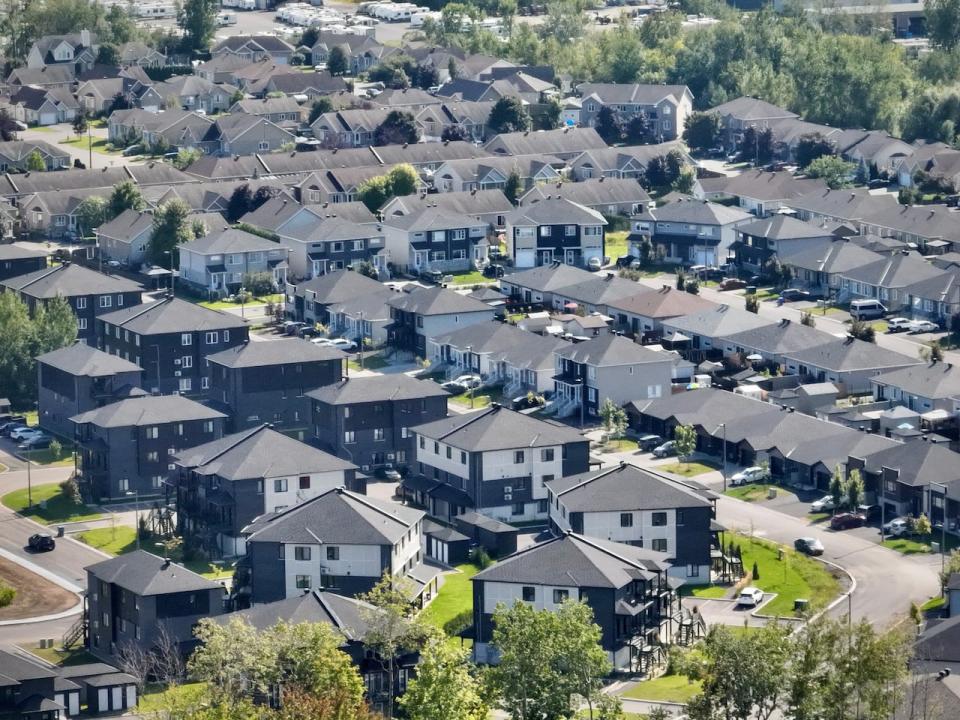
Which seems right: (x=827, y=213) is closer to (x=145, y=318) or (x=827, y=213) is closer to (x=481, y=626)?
(x=145, y=318)

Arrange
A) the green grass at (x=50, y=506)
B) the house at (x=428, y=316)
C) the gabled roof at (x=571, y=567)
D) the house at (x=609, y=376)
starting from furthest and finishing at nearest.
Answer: the house at (x=428, y=316)
the house at (x=609, y=376)
the green grass at (x=50, y=506)
the gabled roof at (x=571, y=567)

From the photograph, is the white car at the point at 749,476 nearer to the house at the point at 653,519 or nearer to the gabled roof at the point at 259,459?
the house at the point at 653,519

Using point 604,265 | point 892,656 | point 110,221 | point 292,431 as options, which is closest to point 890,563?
point 892,656

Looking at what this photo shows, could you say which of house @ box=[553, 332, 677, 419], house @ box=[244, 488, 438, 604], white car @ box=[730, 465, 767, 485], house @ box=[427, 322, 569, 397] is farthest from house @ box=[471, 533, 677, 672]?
house @ box=[427, 322, 569, 397]

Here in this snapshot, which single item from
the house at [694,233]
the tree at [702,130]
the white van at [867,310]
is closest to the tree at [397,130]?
the tree at [702,130]

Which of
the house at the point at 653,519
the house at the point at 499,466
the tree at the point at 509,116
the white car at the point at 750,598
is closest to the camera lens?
the white car at the point at 750,598

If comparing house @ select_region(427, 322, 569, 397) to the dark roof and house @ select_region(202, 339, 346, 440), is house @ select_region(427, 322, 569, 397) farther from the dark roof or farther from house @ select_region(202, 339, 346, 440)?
the dark roof

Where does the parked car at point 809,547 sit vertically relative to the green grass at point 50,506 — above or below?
above
